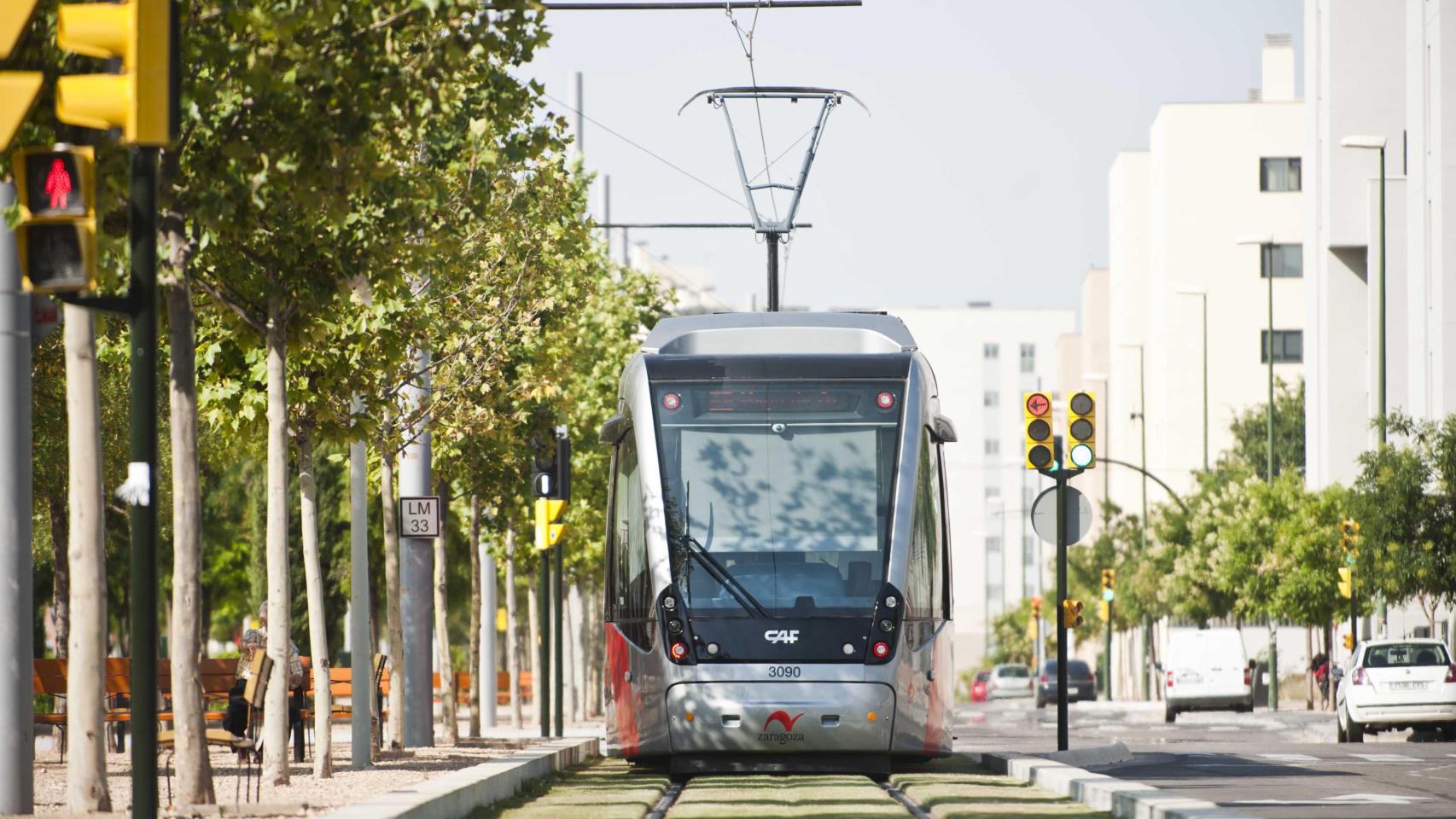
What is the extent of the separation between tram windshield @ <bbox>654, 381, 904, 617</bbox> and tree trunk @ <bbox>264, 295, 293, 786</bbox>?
9.17 ft

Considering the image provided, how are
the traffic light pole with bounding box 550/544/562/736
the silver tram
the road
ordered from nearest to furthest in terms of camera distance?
1. the road
2. the silver tram
3. the traffic light pole with bounding box 550/544/562/736

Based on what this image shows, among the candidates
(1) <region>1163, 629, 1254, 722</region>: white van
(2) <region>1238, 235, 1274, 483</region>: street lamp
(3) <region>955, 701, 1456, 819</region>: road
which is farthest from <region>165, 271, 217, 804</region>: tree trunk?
(2) <region>1238, 235, 1274, 483</region>: street lamp

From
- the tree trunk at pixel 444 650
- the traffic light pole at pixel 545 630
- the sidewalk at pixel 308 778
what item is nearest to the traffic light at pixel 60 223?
the sidewalk at pixel 308 778

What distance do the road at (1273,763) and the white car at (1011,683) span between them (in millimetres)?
38106

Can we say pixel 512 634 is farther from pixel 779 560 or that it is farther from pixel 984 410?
pixel 984 410

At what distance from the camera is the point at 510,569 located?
38.7m

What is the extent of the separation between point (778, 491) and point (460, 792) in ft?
13.8

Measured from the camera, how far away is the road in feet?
51.4

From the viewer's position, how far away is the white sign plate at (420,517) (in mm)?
21344

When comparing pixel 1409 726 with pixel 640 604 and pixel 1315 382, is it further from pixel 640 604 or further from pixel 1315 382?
pixel 1315 382

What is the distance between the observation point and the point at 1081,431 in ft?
69.2

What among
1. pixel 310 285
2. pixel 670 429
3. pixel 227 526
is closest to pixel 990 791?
pixel 670 429

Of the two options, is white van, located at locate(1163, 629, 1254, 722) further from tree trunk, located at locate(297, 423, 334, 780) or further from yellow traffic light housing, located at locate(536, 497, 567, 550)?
tree trunk, located at locate(297, 423, 334, 780)

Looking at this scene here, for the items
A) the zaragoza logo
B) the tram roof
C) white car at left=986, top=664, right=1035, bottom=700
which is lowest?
white car at left=986, top=664, right=1035, bottom=700
